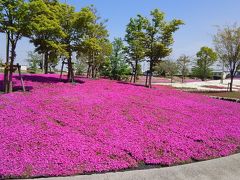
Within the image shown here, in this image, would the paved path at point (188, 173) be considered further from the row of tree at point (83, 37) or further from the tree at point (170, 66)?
the tree at point (170, 66)

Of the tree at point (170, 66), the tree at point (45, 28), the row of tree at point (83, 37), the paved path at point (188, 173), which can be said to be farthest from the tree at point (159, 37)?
the tree at point (170, 66)

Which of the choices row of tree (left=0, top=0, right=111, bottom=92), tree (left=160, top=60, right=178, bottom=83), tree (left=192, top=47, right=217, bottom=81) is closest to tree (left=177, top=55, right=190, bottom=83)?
tree (left=160, top=60, right=178, bottom=83)

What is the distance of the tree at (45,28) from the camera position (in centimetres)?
1530

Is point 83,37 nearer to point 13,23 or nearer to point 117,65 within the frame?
point 13,23

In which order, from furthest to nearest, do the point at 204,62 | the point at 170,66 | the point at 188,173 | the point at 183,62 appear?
1. the point at 204,62
2. the point at 183,62
3. the point at 170,66
4. the point at 188,173

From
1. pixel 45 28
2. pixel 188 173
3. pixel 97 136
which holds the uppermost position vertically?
pixel 45 28

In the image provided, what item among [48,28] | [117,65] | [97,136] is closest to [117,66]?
[117,65]

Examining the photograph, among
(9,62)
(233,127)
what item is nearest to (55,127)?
(233,127)

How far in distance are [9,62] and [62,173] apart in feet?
39.9

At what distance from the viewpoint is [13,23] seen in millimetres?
15344

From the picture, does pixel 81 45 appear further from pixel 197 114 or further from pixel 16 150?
pixel 16 150

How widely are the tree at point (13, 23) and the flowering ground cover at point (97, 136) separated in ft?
11.2

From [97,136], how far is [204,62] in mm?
85241

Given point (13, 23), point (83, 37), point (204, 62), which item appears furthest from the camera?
point (204, 62)
